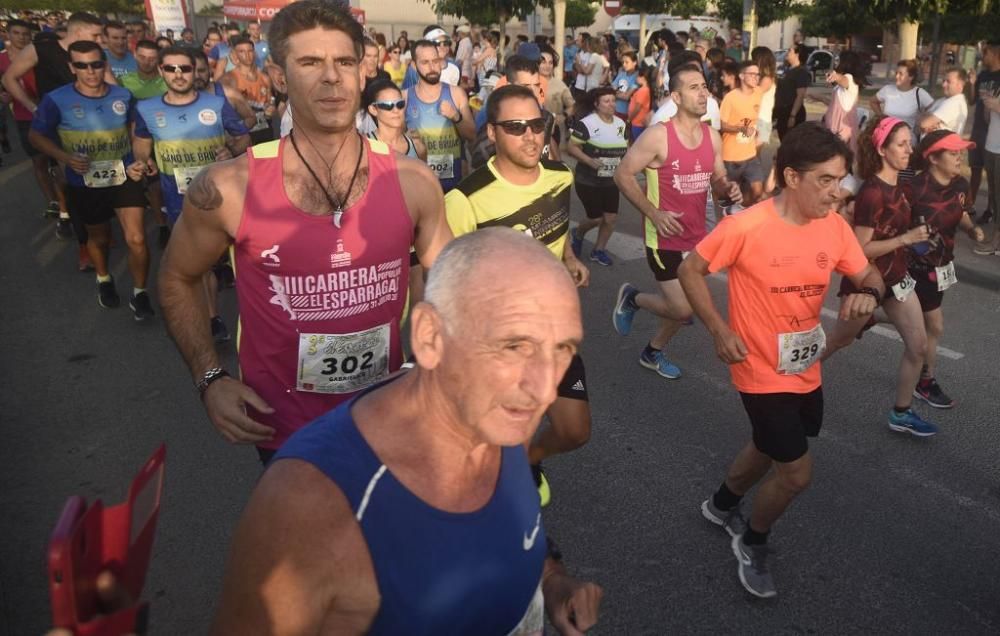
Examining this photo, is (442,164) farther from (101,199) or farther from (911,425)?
(911,425)

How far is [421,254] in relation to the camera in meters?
2.78

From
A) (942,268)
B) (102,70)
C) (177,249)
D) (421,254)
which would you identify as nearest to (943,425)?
(942,268)

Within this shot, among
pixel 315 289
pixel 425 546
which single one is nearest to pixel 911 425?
pixel 315 289

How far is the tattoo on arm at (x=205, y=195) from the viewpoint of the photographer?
7.94 feet

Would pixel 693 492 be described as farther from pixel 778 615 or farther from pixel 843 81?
pixel 843 81

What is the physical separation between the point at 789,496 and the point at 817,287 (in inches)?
33.0

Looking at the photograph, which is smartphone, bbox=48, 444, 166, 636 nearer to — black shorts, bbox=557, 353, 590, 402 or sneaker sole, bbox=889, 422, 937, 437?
black shorts, bbox=557, 353, 590, 402

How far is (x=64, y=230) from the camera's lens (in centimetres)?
902

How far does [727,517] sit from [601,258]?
179 inches

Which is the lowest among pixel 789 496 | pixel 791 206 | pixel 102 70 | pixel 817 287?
pixel 789 496

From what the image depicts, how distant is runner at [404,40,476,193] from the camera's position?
278 inches

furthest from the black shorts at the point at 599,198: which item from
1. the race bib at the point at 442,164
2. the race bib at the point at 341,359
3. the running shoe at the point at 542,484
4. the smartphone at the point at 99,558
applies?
the smartphone at the point at 99,558

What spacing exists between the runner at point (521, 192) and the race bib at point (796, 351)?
0.85 meters

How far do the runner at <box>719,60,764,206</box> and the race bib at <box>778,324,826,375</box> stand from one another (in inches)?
229
